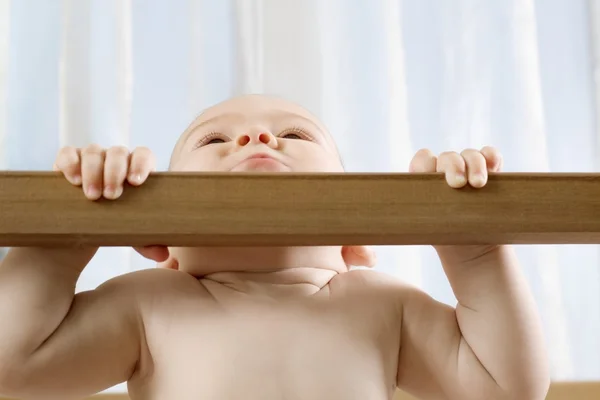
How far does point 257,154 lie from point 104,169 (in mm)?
187

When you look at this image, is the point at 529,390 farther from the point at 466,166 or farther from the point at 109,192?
the point at 109,192

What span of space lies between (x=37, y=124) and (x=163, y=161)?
17 centimetres

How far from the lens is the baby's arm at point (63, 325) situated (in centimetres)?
55

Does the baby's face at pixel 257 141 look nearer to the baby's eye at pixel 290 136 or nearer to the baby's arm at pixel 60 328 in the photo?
the baby's eye at pixel 290 136

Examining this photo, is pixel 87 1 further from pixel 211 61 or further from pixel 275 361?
pixel 275 361

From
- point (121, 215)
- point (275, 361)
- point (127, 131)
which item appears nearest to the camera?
point (121, 215)

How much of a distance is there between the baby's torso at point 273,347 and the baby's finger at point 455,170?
16 centimetres

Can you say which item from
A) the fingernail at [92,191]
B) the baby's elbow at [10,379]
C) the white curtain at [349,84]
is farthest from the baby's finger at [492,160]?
the white curtain at [349,84]

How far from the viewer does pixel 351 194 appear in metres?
0.47

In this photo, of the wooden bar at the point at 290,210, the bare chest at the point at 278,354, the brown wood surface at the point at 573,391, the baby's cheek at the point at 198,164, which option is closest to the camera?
the wooden bar at the point at 290,210

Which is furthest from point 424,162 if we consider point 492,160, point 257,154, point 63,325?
point 63,325

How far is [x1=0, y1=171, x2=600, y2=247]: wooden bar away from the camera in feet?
1.51

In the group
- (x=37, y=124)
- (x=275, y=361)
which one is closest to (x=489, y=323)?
(x=275, y=361)

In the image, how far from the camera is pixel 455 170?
489mm
